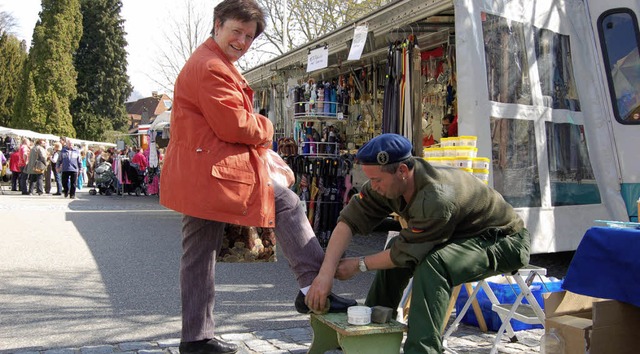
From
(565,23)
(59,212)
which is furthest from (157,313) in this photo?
(59,212)

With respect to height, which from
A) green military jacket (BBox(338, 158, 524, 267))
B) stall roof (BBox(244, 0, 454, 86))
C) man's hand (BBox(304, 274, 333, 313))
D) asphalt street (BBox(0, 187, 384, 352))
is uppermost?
stall roof (BBox(244, 0, 454, 86))

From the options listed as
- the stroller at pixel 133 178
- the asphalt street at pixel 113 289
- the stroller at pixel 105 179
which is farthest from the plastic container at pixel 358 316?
the stroller at pixel 105 179

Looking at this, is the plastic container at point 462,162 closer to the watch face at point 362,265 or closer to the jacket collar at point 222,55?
the watch face at point 362,265

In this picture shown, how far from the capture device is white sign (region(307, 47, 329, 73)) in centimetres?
785

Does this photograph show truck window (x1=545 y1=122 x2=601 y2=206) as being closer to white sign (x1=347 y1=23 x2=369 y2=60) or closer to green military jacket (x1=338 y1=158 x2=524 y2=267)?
white sign (x1=347 y1=23 x2=369 y2=60)

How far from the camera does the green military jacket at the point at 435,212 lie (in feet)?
9.61

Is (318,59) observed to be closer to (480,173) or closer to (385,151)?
(480,173)

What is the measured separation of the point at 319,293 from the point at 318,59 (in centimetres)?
533

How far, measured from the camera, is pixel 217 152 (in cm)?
314

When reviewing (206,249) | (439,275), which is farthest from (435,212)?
(206,249)

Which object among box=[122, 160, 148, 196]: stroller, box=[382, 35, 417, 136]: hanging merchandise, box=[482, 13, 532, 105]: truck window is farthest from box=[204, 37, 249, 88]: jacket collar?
box=[122, 160, 148, 196]: stroller

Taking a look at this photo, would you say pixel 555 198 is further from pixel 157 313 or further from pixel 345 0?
pixel 345 0

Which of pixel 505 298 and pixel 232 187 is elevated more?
pixel 232 187

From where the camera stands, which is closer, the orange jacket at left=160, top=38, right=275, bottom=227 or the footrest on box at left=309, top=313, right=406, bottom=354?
the footrest on box at left=309, top=313, right=406, bottom=354
